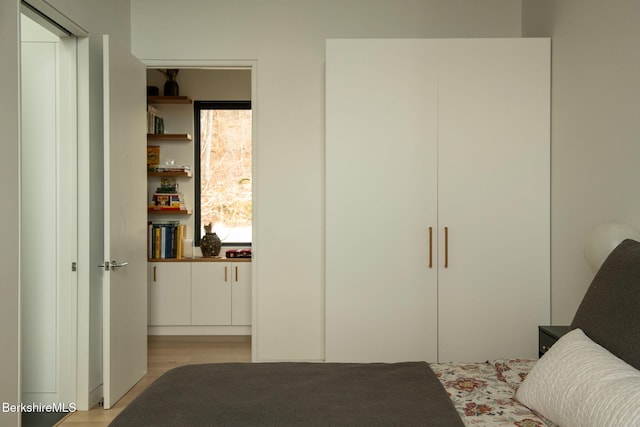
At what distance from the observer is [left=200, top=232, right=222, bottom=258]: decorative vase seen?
5320 millimetres

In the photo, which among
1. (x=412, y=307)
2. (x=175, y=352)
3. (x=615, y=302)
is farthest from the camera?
(x=175, y=352)

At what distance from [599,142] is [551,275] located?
98 centimetres

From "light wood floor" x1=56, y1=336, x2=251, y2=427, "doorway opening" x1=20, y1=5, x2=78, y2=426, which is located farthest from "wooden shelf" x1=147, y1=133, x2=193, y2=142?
"doorway opening" x1=20, y1=5, x2=78, y2=426

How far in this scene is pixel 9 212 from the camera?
2465 mm

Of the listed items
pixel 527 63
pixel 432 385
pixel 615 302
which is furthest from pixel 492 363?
pixel 527 63

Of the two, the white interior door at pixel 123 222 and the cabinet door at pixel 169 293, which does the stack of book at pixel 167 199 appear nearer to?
the cabinet door at pixel 169 293

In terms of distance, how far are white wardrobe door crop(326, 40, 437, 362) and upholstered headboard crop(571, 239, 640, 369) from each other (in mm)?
1613

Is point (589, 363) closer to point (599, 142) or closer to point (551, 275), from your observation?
point (599, 142)

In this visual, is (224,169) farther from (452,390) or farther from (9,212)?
(452,390)

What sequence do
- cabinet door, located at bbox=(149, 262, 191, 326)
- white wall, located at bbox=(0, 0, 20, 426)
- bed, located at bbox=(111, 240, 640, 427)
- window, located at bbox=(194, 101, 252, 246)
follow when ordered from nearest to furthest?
bed, located at bbox=(111, 240, 640, 427) < white wall, located at bbox=(0, 0, 20, 426) < cabinet door, located at bbox=(149, 262, 191, 326) < window, located at bbox=(194, 101, 252, 246)

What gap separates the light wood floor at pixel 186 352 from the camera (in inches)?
158

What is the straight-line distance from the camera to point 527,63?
139 inches

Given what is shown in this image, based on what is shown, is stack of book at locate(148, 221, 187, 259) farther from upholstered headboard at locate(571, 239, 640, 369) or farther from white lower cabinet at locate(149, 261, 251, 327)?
upholstered headboard at locate(571, 239, 640, 369)
